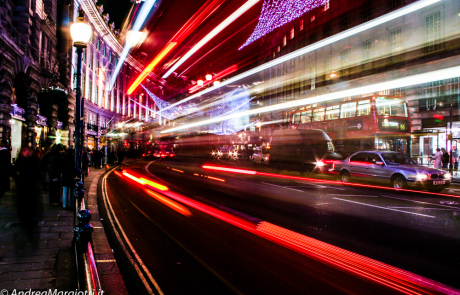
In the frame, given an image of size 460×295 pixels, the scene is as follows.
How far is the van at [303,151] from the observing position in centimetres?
1877

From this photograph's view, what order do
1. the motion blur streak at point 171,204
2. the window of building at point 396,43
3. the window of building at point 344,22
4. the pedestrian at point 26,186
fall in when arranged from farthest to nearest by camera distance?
the window of building at point 344,22 < the window of building at point 396,43 < the motion blur streak at point 171,204 < the pedestrian at point 26,186

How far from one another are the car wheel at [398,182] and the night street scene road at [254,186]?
0.09m

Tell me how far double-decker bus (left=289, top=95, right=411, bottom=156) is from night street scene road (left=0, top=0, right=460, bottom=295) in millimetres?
89

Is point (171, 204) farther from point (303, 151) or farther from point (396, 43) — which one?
point (396, 43)

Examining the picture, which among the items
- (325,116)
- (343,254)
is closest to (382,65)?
(325,116)

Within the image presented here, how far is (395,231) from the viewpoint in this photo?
654 centimetres

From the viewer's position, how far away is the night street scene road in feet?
14.2

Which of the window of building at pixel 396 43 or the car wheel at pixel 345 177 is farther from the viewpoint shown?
the window of building at pixel 396 43

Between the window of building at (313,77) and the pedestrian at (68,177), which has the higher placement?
the window of building at (313,77)

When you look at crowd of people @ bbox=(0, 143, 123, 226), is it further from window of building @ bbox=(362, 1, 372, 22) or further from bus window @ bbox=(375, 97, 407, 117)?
window of building @ bbox=(362, 1, 372, 22)

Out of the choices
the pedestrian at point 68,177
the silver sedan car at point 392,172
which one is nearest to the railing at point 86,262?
the pedestrian at point 68,177

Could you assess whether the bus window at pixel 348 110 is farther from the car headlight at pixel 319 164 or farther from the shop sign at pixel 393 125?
the car headlight at pixel 319 164

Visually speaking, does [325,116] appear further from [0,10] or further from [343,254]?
[0,10]

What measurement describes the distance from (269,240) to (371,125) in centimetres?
1405
